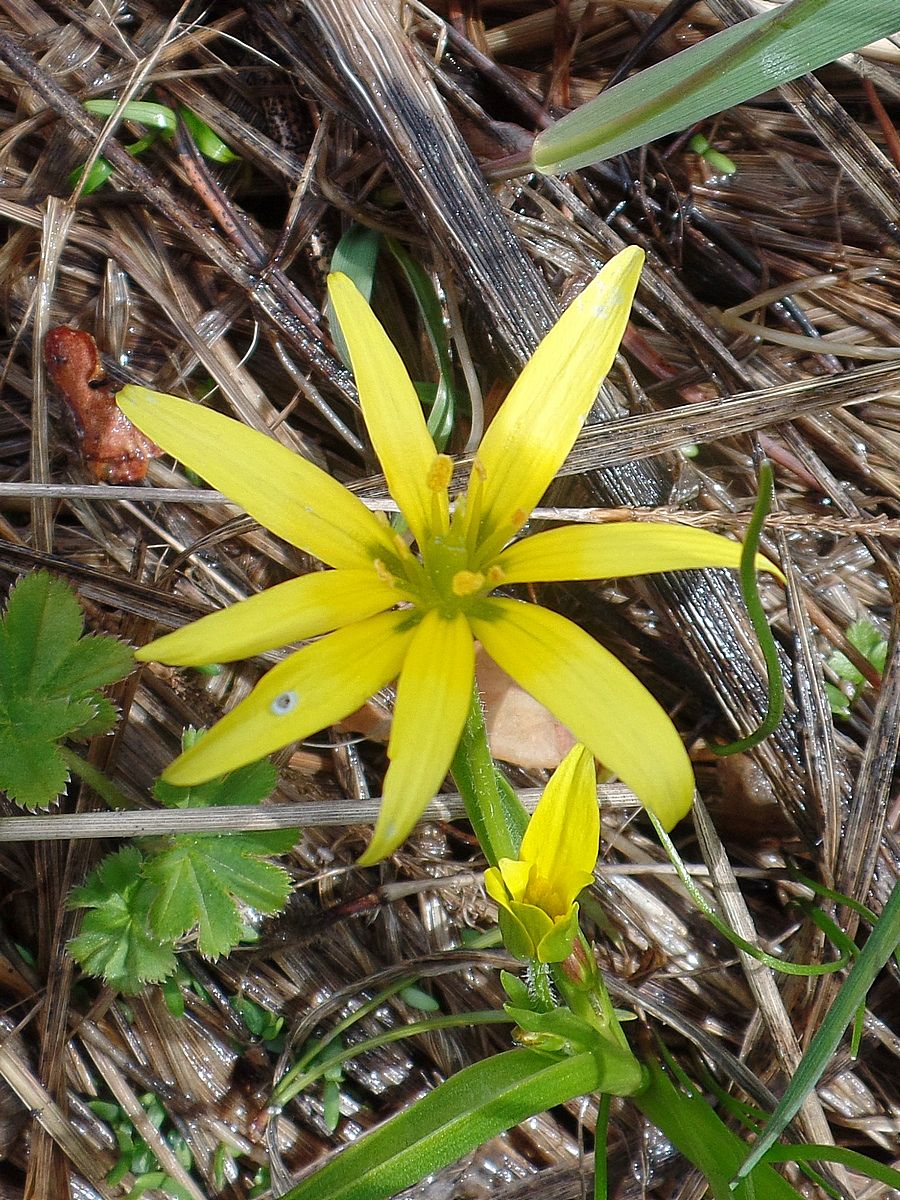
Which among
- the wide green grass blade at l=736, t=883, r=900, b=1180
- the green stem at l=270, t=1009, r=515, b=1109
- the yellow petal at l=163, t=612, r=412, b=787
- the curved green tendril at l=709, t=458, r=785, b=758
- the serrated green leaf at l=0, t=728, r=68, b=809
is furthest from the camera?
the green stem at l=270, t=1009, r=515, b=1109

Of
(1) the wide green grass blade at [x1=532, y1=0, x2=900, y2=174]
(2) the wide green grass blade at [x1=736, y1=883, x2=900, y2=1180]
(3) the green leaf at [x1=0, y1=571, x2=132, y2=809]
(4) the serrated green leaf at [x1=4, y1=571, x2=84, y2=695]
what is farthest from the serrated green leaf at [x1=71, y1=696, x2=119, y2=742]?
(1) the wide green grass blade at [x1=532, y1=0, x2=900, y2=174]

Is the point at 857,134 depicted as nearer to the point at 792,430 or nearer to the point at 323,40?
the point at 792,430

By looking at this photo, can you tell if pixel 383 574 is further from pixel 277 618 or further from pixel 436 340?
pixel 436 340

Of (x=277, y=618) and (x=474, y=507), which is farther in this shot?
(x=474, y=507)

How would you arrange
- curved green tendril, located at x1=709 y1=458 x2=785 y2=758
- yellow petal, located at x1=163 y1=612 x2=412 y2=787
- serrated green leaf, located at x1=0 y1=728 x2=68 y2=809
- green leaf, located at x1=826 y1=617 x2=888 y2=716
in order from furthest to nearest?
1. green leaf, located at x1=826 y1=617 x2=888 y2=716
2. serrated green leaf, located at x1=0 y1=728 x2=68 y2=809
3. yellow petal, located at x1=163 y1=612 x2=412 y2=787
4. curved green tendril, located at x1=709 y1=458 x2=785 y2=758

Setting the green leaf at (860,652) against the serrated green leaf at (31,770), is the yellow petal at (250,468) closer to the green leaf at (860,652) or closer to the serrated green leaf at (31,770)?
the serrated green leaf at (31,770)

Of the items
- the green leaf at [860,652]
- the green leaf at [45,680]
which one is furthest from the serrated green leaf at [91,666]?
the green leaf at [860,652]

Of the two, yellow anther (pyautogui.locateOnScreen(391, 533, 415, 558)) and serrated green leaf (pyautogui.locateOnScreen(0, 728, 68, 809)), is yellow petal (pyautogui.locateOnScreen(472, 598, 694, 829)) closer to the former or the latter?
yellow anther (pyautogui.locateOnScreen(391, 533, 415, 558))

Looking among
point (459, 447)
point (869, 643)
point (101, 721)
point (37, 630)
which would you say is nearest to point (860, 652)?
point (869, 643)
